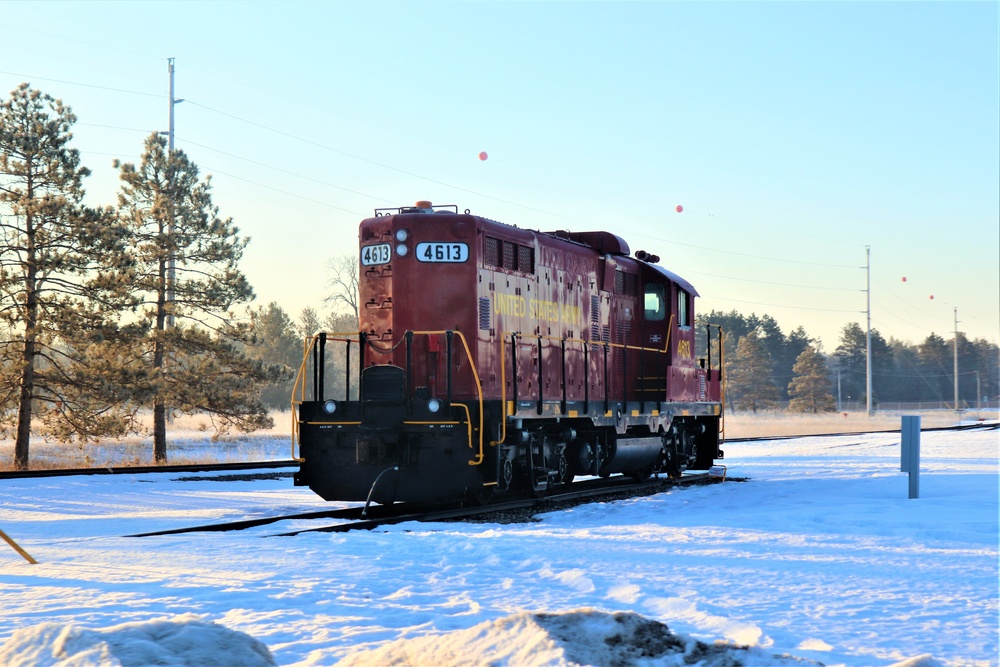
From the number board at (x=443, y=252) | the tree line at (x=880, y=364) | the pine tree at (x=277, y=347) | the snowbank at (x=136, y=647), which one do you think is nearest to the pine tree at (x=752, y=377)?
the tree line at (x=880, y=364)

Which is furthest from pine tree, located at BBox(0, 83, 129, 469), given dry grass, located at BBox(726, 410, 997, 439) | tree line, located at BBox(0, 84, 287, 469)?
dry grass, located at BBox(726, 410, 997, 439)

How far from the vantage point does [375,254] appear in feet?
49.1

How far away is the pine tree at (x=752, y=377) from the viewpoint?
10200 cm

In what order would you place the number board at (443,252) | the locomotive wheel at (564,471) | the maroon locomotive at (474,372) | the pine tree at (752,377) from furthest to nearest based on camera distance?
the pine tree at (752,377)
the locomotive wheel at (564,471)
the number board at (443,252)
the maroon locomotive at (474,372)

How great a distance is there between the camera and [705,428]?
22000 mm

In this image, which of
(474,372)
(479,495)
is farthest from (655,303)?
(474,372)

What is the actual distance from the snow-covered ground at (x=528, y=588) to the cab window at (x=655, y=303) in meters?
5.31

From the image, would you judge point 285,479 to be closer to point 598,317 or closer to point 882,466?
point 598,317

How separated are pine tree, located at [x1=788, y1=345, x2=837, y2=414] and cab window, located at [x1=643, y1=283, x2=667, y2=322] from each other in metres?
87.1

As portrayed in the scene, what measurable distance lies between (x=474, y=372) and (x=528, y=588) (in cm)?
518

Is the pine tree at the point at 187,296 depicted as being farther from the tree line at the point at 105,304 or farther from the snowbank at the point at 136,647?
the snowbank at the point at 136,647

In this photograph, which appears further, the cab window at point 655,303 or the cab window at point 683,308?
the cab window at point 683,308

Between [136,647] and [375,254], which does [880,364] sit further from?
[136,647]

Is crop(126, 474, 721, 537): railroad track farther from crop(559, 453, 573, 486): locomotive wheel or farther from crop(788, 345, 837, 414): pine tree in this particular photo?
crop(788, 345, 837, 414): pine tree
